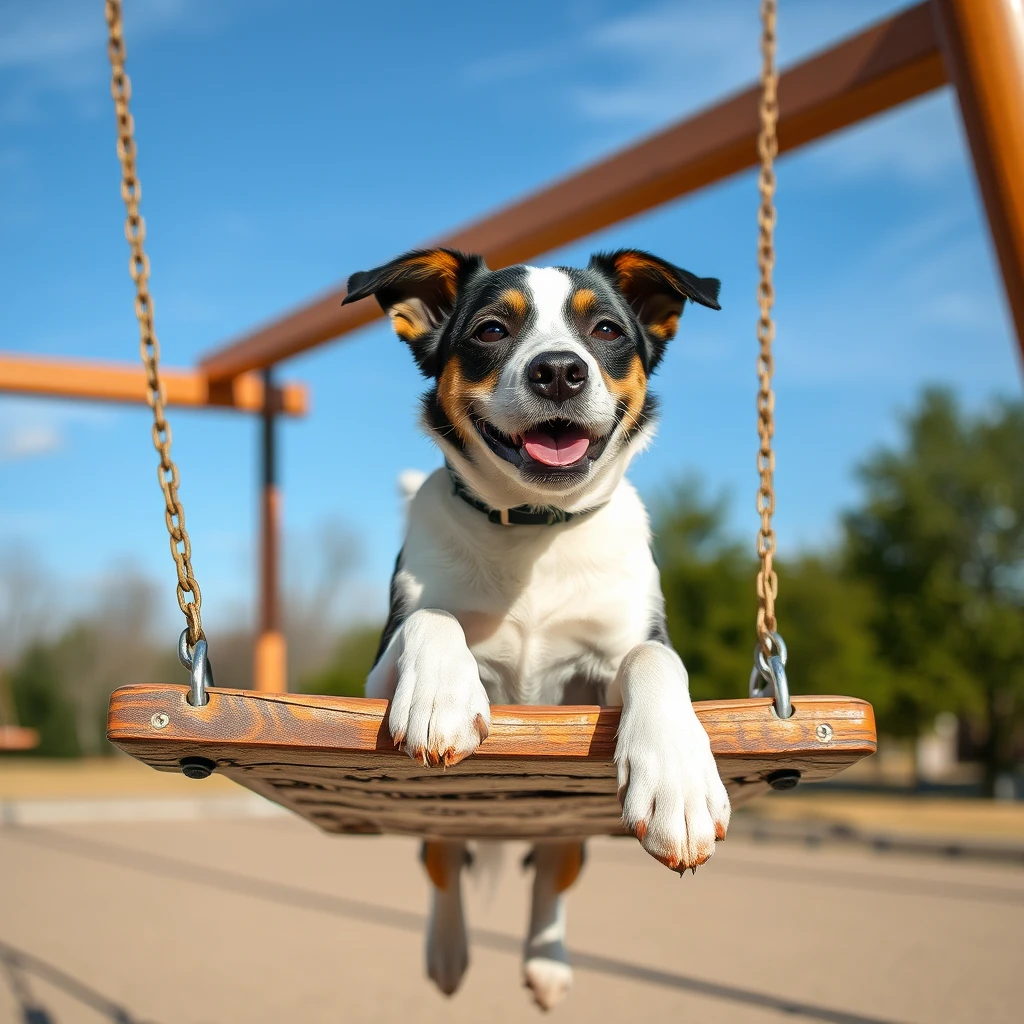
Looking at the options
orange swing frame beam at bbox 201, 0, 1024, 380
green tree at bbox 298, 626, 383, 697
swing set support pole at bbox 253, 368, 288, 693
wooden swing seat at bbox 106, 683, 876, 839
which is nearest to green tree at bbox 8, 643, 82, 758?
green tree at bbox 298, 626, 383, 697

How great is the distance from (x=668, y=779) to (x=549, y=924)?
1.93 meters

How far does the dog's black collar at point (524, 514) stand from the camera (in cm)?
270

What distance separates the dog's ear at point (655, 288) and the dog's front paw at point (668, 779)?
1004 millimetres

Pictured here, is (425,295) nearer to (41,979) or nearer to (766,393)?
(766,393)

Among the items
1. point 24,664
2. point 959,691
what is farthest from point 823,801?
point 24,664

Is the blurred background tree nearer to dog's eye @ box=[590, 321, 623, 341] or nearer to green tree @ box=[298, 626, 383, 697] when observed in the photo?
green tree @ box=[298, 626, 383, 697]

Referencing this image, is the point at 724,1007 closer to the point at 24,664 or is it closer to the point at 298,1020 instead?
the point at 298,1020

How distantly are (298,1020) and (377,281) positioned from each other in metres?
3.66

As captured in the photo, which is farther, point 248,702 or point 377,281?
point 377,281

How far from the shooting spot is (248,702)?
6.54ft

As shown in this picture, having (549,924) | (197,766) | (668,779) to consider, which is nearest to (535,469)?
(668,779)

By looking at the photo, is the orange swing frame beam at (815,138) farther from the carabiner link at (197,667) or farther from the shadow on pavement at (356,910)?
the shadow on pavement at (356,910)

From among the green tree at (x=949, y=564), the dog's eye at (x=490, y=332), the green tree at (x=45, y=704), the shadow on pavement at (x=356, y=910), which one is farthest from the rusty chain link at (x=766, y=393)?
the green tree at (x=45, y=704)

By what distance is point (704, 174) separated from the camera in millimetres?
5605
